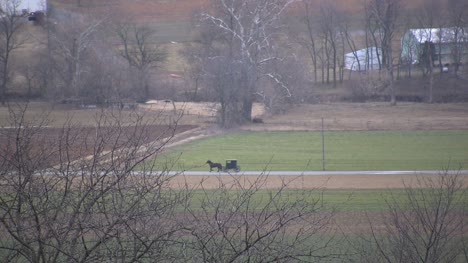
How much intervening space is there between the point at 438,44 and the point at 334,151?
34.9 metres

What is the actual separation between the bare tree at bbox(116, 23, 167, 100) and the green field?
22171 millimetres

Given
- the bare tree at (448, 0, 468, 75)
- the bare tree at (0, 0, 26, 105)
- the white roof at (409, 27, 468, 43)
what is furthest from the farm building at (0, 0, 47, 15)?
the bare tree at (448, 0, 468, 75)

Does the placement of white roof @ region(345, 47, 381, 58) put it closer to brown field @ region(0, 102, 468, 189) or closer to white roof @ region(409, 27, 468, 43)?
white roof @ region(409, 27, 468, 43)

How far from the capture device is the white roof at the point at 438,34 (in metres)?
65.2

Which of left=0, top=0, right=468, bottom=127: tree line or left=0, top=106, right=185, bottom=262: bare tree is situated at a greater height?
Answer: left=0, top=0, right=468, bottom=127: tree line

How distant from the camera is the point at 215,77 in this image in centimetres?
5131

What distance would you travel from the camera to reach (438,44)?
2616 inches

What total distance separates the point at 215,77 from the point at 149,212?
44211 millimetres

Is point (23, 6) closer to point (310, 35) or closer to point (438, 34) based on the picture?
point (310, 35)

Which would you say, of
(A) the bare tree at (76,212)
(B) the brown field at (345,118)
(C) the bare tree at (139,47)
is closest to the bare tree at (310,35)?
(C) the bare tree at (139,47)

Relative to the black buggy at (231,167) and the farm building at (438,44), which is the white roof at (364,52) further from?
the black buggy at (231,167)

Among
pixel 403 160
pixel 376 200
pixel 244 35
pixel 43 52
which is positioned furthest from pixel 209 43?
pixel 376 200

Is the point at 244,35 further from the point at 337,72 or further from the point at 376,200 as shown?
the point at 376,200

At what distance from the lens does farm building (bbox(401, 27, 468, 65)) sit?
64.8 m
